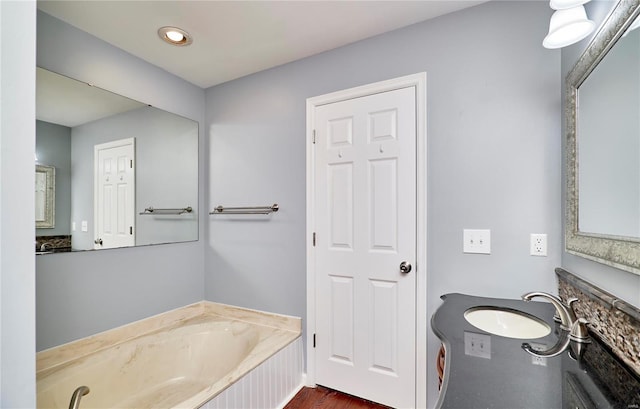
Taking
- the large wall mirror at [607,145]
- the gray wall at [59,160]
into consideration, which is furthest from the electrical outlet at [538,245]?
the gray wall at [59,160]

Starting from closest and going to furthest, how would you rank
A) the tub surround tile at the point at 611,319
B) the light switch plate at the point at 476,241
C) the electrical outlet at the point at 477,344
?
1. the tub surround tile at the point at 611,319
2. the electrical outlet at the point at 477,344
3. the light switch plate at the point at 476,241

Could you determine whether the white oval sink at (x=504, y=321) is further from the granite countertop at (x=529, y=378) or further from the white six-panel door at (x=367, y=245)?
the white six-panel door at (x=367, y=245)

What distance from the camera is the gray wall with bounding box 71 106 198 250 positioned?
1826mm

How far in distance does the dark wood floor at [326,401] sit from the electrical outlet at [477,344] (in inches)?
45.1

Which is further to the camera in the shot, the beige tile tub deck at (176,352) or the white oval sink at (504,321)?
the beige tile tub deck at (176,352)

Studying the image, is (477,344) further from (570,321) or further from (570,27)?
(570,27)

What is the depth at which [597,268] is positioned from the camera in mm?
1070

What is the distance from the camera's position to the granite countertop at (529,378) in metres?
0.67

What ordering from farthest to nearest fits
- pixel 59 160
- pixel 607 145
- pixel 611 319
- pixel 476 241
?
pixel 59 160, pixel 476 241, pixel 607 145, pixel 611 319

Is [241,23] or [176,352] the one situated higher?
[241,23]

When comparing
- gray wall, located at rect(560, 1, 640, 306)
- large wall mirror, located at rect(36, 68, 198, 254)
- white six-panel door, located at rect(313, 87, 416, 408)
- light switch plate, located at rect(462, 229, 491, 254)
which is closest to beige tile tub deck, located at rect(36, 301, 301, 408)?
white six-panel door, located at rect(313, 87, 416, 408)

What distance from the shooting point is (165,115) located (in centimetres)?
232

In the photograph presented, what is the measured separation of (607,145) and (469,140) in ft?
2.20

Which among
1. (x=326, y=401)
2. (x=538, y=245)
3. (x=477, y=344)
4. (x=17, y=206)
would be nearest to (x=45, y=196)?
(x=17, y=206)
